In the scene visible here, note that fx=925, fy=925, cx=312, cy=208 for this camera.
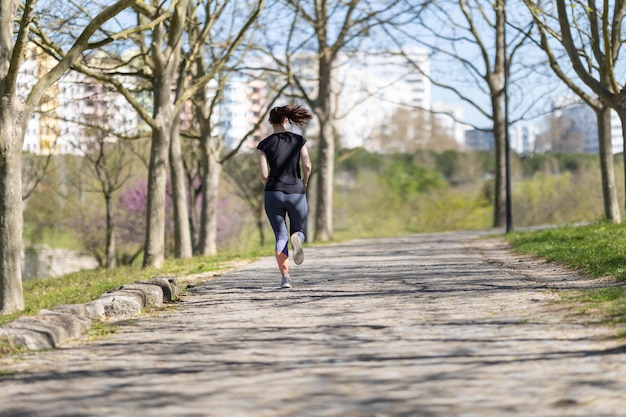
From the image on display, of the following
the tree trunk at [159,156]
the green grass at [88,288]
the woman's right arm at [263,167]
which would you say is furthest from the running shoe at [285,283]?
the tree trunk at [159,156]

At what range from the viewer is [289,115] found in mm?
10711

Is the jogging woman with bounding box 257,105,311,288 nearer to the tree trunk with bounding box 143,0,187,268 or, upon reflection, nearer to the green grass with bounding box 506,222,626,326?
the green grass with bounding box 506,222,626,326

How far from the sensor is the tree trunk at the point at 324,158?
27.9 metres

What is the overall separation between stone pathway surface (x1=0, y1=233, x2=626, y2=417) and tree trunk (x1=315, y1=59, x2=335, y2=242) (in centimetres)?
1815

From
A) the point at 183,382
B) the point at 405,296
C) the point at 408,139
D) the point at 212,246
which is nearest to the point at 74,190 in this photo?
the point at 212,246

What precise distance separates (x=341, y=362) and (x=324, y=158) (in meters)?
22.3

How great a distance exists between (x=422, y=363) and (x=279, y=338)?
153cm

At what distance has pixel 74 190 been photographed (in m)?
40.1

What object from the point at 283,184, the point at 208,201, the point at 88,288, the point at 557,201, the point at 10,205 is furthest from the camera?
the point at 557,201

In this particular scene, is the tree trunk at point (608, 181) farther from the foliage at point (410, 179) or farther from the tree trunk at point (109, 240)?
the foliage at point (410, 179)

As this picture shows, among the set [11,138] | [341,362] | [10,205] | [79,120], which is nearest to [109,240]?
[79,120]

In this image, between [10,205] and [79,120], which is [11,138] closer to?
[10,205]

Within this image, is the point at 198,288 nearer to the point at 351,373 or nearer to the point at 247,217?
the point at 351,373

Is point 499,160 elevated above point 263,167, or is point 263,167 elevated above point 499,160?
point 499,160
